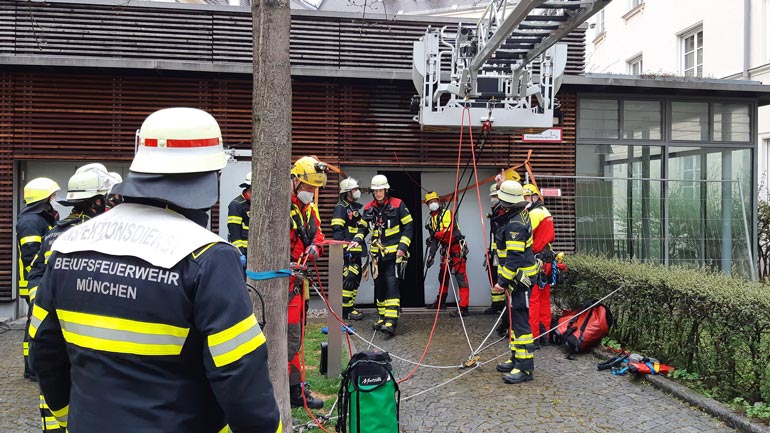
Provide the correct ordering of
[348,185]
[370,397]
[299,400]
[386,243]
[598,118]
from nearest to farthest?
1. [370,397]
2. [299,400]
3. [386,243]
4. [348,185]
5. [598,118]

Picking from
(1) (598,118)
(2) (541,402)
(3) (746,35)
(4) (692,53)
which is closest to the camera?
(2) (541,402)

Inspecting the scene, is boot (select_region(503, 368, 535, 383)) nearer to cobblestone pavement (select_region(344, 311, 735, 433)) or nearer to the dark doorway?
cobblestone pavement (select_region(344, 311, 735, 433))

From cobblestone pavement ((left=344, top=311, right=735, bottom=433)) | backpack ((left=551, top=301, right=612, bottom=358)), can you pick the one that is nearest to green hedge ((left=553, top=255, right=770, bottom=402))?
backpack ((left=551, top=301, right=612, bottom=358))

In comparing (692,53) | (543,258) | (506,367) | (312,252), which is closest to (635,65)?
(692,53)

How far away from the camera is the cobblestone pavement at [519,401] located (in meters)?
4.85

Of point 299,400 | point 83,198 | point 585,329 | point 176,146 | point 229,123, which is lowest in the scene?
Result: point 299,400

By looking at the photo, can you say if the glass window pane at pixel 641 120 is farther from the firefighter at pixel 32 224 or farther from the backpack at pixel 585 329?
the firefighter at pixel 32 224

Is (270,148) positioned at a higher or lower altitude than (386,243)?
higher

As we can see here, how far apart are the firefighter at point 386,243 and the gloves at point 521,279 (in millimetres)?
2386

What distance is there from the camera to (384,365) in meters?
4.33

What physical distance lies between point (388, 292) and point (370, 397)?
13.1ft

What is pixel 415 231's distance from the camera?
34.8ft

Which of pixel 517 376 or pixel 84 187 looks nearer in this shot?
pixel 84 187

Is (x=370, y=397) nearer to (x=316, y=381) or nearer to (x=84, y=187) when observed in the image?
(x=316, y=381)
